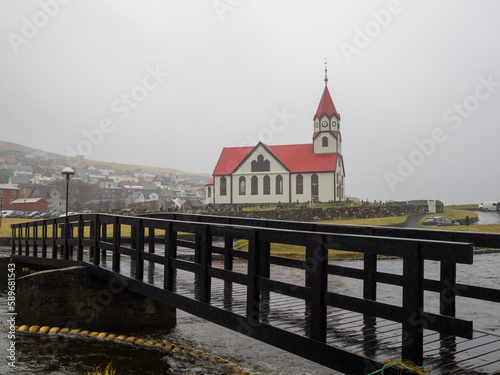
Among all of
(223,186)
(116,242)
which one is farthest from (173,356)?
(223,186)

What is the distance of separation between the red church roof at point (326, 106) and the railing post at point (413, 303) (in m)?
61.4

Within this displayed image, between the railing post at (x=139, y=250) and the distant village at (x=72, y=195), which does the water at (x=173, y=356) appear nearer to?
Answer: the railing post at (x=139, y=250)

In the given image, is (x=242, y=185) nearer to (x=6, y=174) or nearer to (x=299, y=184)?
(x=299, y=184)

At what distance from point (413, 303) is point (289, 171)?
187ft

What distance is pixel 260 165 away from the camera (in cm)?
6278

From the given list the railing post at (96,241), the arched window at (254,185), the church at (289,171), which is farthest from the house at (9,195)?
the railing post at (96,241)

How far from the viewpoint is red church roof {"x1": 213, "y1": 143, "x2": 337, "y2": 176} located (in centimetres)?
6016

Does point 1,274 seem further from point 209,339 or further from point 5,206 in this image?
point 5,206

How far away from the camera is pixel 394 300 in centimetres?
1139

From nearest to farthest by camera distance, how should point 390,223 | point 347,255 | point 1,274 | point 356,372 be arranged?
point 356,372 < point 1,274 < point 347,255 < point 390,223

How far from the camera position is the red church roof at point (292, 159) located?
60156 millimetres

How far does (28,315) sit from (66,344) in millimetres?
1598

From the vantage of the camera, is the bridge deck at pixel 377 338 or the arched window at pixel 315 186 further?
the arched window at pixel 315 186

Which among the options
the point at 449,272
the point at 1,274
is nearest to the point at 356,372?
the point at 449,272
